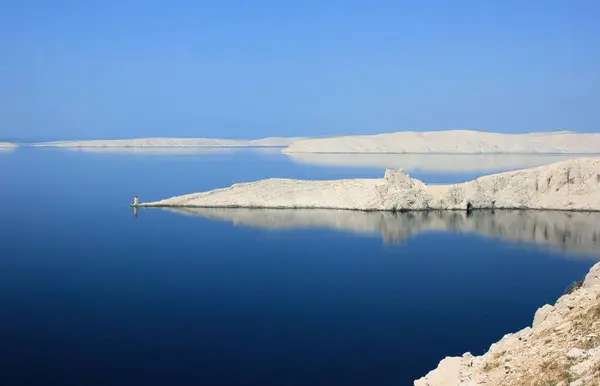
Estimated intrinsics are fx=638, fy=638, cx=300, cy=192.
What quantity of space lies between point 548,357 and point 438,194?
34.9m

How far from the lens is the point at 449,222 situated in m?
38.8

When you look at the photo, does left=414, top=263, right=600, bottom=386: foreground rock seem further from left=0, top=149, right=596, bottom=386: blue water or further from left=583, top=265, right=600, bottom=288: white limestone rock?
left=0, top=149, right=596, bottom=386: blue water

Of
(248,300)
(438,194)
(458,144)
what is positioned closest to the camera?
(248,300)

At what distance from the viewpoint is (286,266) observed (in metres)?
26.0

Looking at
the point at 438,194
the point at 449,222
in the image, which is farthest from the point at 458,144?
the point at 449,222

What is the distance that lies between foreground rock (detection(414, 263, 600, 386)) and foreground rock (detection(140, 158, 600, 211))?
31590mm

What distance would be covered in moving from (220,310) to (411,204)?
2578 cm

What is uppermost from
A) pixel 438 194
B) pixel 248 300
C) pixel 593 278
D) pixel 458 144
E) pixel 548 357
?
pixel 458 144

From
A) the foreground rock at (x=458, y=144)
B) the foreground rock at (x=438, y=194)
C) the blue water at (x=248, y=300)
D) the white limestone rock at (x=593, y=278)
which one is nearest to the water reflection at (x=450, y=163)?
the foreground rock at (x=458, y=144)

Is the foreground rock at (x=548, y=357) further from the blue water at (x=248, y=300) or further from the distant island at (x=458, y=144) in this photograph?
the distant island at (x=458, y=144)

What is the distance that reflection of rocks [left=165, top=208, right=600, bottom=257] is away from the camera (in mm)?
33031

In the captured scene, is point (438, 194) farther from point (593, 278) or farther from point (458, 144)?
point (458, 144)

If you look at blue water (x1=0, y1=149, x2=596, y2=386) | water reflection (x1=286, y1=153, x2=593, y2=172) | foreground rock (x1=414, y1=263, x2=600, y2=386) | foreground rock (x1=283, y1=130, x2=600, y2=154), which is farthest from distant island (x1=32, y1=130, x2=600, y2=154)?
foreground rock (x1=414, y1=263, x2=600, y2=386)

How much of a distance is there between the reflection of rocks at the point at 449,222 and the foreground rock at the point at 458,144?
310 feet
